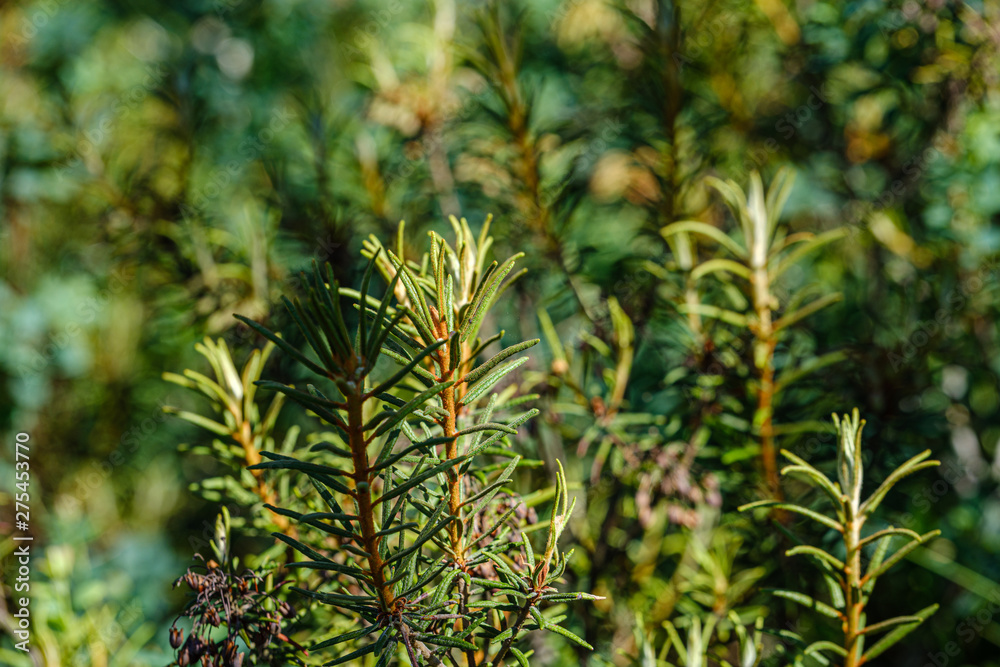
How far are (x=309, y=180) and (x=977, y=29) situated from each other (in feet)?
3.36

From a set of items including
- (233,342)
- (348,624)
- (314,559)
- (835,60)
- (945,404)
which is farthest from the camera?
(835,60)

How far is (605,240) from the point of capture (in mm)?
1173

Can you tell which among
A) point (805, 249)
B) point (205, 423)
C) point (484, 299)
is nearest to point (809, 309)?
point (805, 249)

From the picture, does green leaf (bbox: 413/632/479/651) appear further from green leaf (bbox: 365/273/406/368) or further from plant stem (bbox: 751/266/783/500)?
plant stem (bbox: 751/266/783/500)

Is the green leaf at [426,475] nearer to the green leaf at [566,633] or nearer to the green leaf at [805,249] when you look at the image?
the green leaf at [566,633]

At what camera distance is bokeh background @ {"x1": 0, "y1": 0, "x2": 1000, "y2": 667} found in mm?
708

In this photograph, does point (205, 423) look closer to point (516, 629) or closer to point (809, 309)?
point (516, 629)

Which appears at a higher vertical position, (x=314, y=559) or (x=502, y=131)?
(x=502, y=131)

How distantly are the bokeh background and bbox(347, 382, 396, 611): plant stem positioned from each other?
23 cm

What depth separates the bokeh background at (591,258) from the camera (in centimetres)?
71

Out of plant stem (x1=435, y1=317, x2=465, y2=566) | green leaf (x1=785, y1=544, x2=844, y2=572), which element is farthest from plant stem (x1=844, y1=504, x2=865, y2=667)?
plant stem (x1=435, y1=317, x2=465, y2=566)

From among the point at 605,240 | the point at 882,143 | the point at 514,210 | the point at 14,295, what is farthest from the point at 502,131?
the point at 14,295

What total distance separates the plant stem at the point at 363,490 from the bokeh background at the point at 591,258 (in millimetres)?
235

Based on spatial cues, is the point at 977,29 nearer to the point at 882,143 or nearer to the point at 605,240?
the point at 882,143
